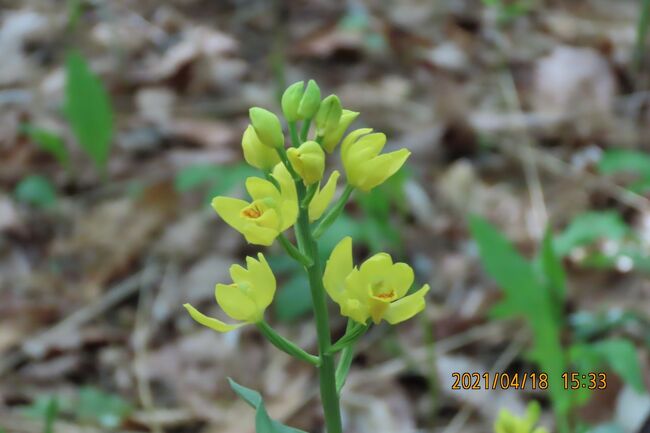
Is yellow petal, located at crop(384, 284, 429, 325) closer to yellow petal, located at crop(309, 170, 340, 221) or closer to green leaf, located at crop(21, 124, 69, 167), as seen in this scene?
yellow petal, located at crop(309, 170, 340, 221)

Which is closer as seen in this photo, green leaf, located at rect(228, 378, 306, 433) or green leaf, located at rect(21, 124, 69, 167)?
green leaf, located at rect(228, 378, 306, 433)

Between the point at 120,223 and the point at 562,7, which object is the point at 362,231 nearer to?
the point at 120,223

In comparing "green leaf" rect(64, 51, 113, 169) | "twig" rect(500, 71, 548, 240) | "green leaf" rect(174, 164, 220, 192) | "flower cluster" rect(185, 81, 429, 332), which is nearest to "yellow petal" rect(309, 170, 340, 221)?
"flower cluster" rect(185, 81, 429, 332)

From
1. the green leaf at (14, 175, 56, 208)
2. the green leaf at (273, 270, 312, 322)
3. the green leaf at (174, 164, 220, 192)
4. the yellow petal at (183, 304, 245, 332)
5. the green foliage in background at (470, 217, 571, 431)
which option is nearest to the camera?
the yellow petal at (183, 304, 245, 332)

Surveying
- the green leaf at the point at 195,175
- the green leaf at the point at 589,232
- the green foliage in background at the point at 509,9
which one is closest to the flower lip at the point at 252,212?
the green leaf at the point at 589,232

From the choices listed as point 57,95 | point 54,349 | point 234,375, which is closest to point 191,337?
point 234,375

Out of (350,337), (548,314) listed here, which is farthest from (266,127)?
(548,314)

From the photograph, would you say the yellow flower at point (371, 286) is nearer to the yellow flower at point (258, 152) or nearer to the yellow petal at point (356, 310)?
the yellow petal at point (356, 310)
